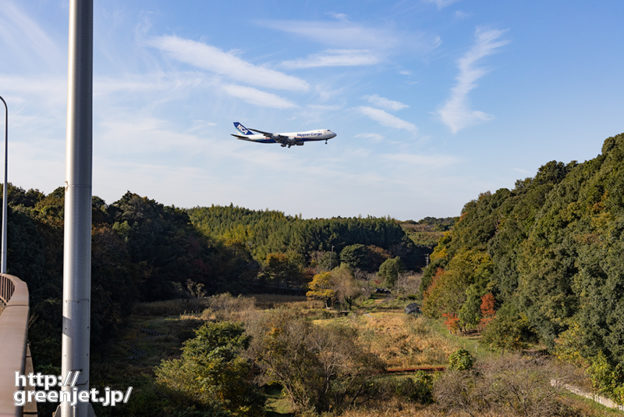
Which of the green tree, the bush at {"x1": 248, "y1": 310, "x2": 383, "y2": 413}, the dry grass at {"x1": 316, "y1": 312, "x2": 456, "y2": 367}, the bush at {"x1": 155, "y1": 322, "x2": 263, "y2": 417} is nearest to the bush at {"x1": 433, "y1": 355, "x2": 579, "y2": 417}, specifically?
the bush at {"x1": 248, "y1": 310, "x2": 383, "y2": 413}

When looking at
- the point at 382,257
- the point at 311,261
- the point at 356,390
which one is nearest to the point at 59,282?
the point at 356,390

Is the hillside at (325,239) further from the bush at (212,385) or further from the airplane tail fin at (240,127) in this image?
the bush at (212,385)

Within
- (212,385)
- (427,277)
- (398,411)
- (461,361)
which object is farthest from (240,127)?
(398,411)

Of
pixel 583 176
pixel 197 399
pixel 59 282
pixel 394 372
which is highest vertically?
pixel 583 176

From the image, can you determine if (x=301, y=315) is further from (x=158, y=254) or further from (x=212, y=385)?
(x=158, y=254)

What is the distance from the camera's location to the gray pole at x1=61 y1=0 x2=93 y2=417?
3.57 meters

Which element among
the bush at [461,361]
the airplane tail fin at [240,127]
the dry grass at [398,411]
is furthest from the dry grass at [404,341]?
the airplane tail fin at [240,127]

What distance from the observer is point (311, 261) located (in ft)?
247

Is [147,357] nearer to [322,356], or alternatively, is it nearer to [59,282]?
[59,282]

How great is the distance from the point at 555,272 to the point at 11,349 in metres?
24.4

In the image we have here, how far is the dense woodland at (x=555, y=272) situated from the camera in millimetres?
19047

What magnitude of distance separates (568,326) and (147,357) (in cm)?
2126

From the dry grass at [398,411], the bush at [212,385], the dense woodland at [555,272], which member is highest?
the dense woodland at [555,272]

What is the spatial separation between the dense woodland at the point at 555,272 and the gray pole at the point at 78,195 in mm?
19739
